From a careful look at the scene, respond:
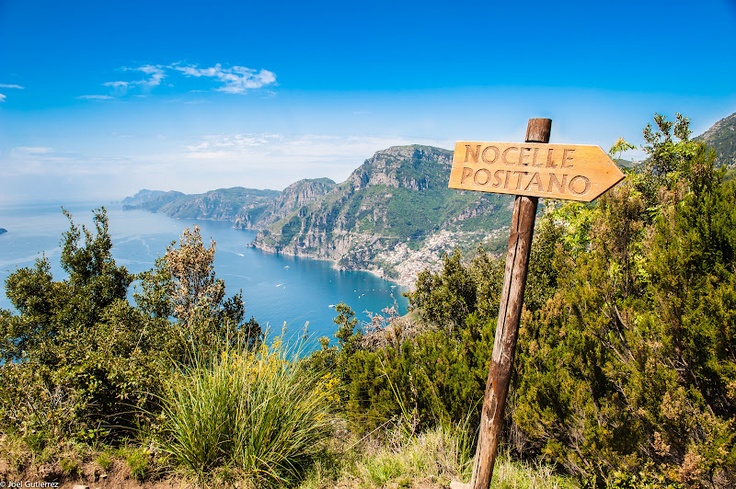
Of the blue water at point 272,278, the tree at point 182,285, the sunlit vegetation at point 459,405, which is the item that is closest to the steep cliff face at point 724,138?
the blue water at point 272,278

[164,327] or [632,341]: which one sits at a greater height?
[632,341]

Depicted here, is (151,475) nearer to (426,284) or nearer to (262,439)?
(262,439)

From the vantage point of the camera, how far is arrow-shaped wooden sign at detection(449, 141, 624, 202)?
6.18 ft

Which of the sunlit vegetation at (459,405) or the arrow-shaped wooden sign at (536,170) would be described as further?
the sunlit vegetation at (459,405)

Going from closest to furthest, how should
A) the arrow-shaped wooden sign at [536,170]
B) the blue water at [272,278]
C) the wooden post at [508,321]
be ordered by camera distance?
the arrow-shaped wooden sign at [536,170] → the wooden post at [508,321] → the blue water at [272,278]

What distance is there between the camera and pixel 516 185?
213 cm

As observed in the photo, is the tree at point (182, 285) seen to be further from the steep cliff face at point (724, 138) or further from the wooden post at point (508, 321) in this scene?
the steep cliff face at point (724, 138)

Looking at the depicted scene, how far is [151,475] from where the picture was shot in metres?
2.77

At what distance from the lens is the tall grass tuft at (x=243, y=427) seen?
2691mm

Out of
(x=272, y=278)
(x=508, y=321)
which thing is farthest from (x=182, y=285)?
(x=272, y=278)

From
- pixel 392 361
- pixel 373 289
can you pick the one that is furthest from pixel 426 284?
pixel 373 289

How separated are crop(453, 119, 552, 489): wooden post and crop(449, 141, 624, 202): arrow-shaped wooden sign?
90 millimetres

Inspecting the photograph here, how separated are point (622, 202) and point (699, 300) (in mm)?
2571

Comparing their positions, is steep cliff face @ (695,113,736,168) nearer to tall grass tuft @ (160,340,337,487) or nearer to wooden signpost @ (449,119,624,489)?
wooden signpost @ (449,119,624,489)
